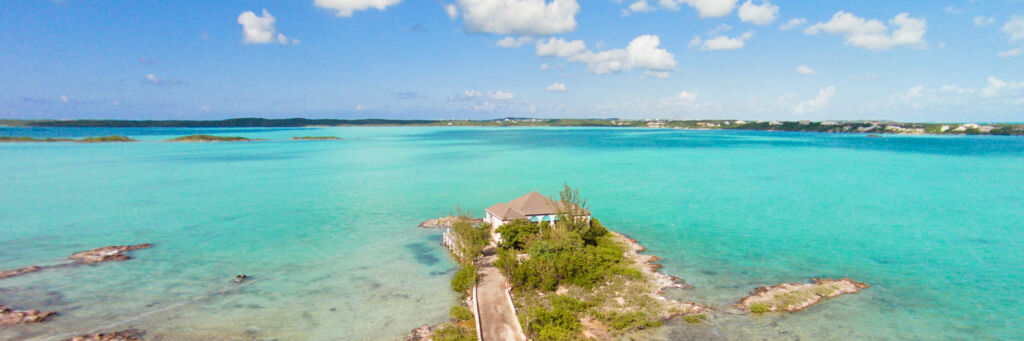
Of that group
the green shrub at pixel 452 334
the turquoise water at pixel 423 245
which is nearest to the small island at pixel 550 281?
the green shrub at pixel 452 334

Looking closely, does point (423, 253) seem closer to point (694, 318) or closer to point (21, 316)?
point (694, 318)

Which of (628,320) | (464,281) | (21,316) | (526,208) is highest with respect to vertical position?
(526,208)

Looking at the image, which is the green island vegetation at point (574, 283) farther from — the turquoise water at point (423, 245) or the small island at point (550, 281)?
the turquoise water at point (423, 245)

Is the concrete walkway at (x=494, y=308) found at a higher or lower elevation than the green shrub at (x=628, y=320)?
higher

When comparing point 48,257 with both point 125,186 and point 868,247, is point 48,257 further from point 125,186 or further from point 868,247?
point 868,247

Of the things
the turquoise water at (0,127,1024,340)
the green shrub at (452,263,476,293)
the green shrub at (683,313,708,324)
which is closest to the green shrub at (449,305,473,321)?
the turquoise water at (0,127,1024,340)

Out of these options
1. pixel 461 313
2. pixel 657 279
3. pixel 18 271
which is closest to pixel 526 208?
pixel 657 279

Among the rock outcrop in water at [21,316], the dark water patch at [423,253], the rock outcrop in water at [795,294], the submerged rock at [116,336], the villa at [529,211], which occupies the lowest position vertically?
the submerged rock at [116,336]

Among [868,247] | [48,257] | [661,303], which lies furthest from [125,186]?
[868,247]
